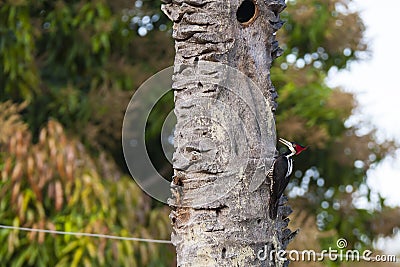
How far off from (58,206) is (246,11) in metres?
1.54

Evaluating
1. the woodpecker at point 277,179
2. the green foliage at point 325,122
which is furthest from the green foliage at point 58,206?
the woodpecker at point 277,179

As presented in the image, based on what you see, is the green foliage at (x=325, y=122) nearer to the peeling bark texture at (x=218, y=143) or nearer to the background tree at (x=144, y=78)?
→ the background tree at (x=144, y=78)

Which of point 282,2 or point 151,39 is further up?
point 151,39

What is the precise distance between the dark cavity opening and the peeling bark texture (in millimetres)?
21

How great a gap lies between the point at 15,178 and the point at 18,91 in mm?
525

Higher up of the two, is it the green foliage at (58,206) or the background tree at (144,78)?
the background tree at (144,78)

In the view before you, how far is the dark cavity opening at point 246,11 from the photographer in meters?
0.99

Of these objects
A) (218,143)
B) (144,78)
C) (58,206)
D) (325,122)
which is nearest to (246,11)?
(218,143)

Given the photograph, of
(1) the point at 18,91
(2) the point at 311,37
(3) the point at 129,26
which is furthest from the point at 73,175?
(2) the point at 311,37

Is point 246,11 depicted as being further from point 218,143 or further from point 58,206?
point 58,206

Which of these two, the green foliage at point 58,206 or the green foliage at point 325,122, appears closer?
the green foliage at point 58,206

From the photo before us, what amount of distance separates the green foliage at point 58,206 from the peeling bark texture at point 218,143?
144 cm

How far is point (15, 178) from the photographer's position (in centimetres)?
237

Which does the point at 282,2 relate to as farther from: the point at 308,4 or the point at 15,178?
the point at 308,4
